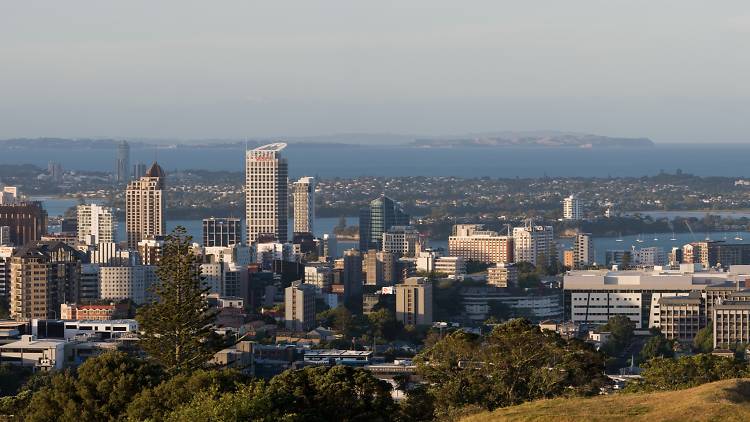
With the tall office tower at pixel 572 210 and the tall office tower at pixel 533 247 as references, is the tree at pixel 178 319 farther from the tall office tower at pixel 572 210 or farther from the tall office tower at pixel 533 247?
the tall office tower at pixel 572 210

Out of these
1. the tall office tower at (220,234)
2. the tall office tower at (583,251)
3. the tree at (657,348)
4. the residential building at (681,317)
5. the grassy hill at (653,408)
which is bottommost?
the tree at (657,348)

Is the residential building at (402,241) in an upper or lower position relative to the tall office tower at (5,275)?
upper

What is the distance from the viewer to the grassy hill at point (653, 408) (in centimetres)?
2441

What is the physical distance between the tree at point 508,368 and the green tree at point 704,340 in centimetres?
2896

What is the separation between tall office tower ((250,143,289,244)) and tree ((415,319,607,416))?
77.7 meters

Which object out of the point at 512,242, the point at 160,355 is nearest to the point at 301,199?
the point at 512,242

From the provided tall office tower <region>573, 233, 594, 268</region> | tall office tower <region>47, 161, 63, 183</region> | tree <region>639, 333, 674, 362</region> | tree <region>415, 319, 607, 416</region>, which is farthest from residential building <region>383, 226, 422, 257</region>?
tall office tower <region>47, 161, 63, 183</region>

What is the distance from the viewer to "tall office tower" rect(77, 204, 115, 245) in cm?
10681

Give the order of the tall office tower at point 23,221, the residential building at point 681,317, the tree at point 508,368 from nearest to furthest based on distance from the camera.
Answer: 1. the tree at point 508,368
2. the residential building at point 681,317
3. the tall office tower at point 23,221

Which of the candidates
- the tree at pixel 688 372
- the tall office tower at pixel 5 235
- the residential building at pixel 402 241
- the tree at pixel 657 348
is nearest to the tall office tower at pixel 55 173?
the tall office tower at pixel 5 235

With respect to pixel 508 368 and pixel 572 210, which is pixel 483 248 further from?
pixel 508 368

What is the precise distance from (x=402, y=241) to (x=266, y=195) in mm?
12579

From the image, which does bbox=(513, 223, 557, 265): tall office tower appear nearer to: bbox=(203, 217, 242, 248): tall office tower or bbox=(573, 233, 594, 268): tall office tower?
bbox=(573, 233, 594, 268): tall office tower

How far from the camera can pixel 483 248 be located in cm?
10150
